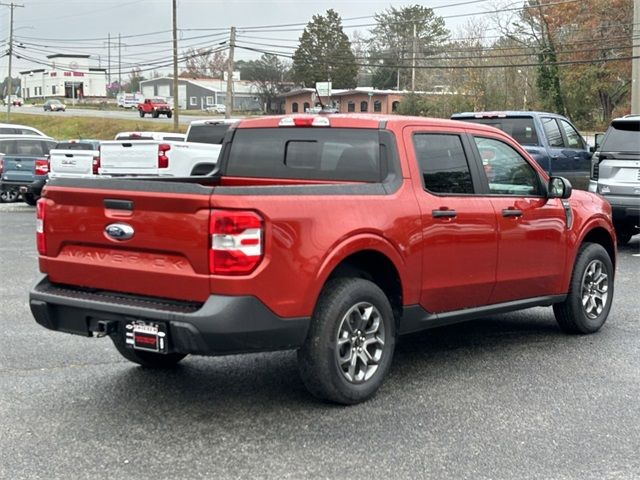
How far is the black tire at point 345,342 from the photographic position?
4988 mm

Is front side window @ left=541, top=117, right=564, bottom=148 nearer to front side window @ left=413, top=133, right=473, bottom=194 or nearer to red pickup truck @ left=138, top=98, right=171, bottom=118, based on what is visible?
front side window @ left=413, top=133, right=473, bottom=194

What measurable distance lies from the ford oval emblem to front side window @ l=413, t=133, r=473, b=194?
2088 mm

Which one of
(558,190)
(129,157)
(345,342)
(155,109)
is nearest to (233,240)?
(345,342)

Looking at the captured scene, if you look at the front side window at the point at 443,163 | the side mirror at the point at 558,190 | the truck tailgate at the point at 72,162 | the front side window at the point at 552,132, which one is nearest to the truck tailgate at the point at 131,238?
the front side window at the point at 443,163

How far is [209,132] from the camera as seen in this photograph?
1681 cm

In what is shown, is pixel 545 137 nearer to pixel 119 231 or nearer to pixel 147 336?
pixel 119 231

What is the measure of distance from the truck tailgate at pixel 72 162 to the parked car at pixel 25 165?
1.87 meters

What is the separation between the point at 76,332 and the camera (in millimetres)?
5070

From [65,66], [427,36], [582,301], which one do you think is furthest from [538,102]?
[65,66]

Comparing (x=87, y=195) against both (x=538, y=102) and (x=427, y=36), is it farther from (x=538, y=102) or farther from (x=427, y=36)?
(x=427, y=36)

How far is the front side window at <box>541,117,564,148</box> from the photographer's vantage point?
1510 cm

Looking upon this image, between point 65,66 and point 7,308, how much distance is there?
131980 millimetres

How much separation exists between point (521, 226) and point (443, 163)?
92cm

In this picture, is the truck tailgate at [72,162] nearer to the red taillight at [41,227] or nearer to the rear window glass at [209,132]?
the rear window glass at [209,132]
